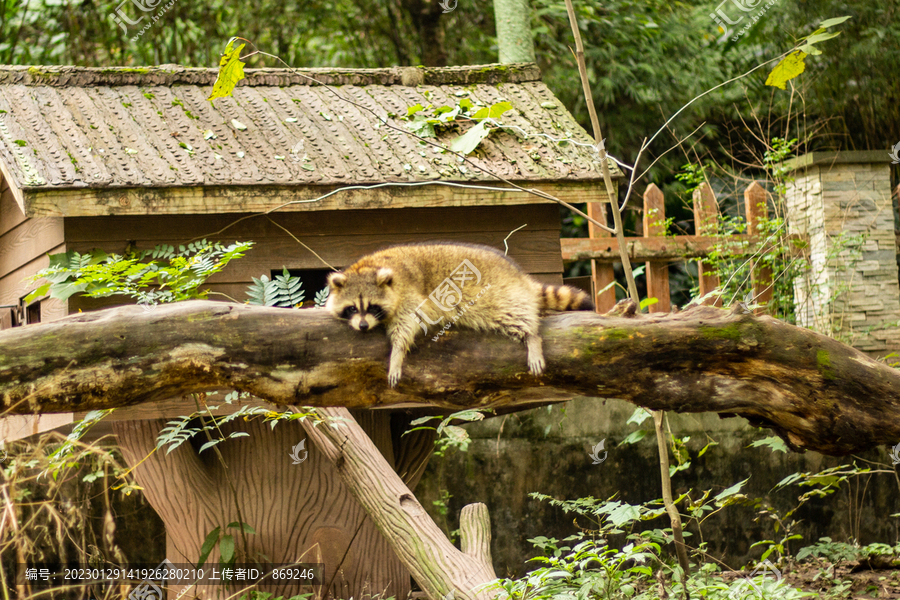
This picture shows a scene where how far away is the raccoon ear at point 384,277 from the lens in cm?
348

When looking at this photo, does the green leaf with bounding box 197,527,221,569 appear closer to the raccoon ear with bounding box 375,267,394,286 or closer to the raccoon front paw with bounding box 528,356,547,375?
the raccoon ear with bounding box 375,267,394,286

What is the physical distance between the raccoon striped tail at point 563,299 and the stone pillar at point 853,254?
3.98 metres

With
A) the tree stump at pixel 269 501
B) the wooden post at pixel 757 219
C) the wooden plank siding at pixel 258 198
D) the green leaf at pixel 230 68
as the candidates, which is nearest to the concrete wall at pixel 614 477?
the wooden post at pixel 757 219

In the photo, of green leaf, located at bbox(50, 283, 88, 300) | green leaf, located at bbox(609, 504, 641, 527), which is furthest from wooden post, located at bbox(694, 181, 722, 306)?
green leaf, located at bbox(50, 283, 88, 300)

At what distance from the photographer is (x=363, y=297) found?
3312 mm

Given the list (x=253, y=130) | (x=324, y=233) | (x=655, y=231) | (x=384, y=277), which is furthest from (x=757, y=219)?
(x=384, y=277)

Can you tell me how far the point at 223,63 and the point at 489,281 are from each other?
1449 millimetres

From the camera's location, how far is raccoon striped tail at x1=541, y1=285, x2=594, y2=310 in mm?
3514

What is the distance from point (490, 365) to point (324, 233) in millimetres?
2302

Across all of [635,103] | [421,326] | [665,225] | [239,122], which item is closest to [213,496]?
[239,122]

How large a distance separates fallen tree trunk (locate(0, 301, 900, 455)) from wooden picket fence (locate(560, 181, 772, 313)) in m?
3.50

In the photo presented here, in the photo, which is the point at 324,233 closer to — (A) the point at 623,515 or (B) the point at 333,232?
(B) the point at 333,232

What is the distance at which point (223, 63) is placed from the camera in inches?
137

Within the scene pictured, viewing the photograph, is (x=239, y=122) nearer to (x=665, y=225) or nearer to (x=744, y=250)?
(x=665, y=225)
